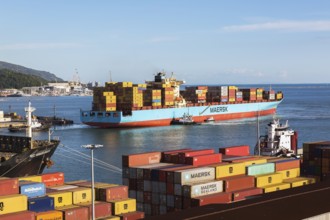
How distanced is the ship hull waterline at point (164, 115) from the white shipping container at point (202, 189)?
159ft

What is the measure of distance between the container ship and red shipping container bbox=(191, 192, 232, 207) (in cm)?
5577

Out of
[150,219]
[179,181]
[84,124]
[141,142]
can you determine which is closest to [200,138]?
[141,142]

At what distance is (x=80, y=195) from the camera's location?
21.2 m

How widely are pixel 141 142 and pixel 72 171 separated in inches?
854

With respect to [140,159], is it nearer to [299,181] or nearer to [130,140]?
[299,181]

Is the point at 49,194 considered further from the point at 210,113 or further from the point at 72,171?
the point at 210,113

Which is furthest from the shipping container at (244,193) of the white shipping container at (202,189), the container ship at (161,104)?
the container ship at (161,104)

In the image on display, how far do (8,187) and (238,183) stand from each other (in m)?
10.4

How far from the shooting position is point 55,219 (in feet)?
62.3

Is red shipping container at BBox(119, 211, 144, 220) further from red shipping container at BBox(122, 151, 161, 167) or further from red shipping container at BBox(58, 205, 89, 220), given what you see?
red shipping container at BBox(122, 151, 161, 167)

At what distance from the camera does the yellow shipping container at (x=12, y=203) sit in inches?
721

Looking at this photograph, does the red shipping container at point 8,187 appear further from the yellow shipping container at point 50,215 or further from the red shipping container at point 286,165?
the red shipping container at point 286,165

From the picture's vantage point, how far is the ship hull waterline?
83312mm

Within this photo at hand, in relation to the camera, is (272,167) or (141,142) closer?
(272,167)
